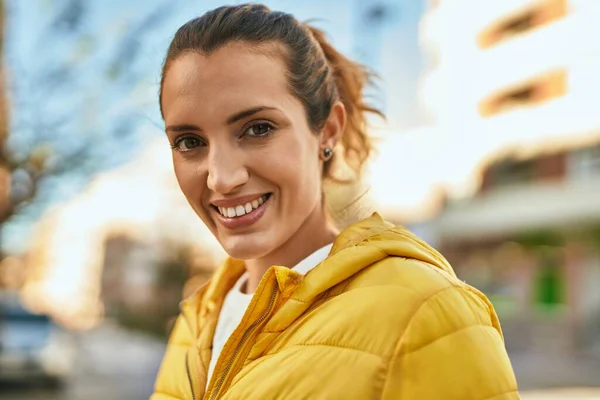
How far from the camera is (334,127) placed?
1.79m

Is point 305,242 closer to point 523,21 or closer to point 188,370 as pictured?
point 188,370

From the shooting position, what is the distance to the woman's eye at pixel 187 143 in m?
1.61

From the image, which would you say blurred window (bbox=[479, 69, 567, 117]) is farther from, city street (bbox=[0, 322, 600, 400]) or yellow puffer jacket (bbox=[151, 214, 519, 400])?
yellow puffer jacket (bbox=[151, 214, 519, 400])

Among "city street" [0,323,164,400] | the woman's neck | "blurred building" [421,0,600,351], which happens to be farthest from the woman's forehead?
"blurred building" [421,0,600,351]

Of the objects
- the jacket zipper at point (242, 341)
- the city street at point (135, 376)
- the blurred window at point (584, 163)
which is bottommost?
the jacket zipper at point (242, 341)

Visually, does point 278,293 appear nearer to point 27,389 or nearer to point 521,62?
point 27,389

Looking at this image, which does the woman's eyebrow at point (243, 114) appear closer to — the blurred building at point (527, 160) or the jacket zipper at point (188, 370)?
the jacket zipper at point (188, 370)

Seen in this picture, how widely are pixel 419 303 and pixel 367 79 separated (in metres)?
0.89

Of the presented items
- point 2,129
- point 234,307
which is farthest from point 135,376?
point 234,307

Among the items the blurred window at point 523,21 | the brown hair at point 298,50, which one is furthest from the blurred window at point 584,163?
Answer: the brown hair at point 298,50

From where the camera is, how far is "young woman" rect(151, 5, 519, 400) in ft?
4.08

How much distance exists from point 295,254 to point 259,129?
35 centimetres

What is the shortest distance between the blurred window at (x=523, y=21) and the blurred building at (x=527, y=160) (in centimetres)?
4

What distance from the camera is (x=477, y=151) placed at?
26.4 m
